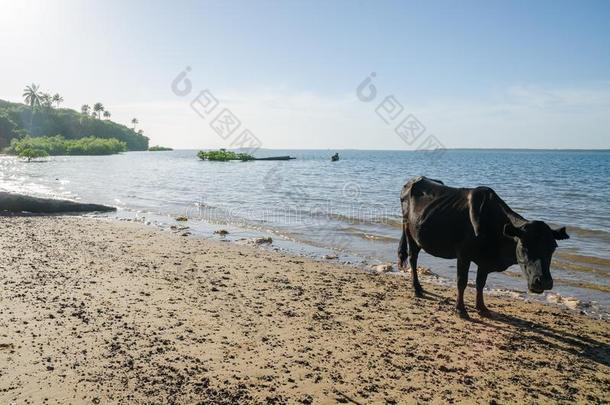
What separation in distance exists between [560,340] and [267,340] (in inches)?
167

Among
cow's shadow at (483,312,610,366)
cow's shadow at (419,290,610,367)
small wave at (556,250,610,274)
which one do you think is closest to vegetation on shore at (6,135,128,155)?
small wave at (556,250,610,274)

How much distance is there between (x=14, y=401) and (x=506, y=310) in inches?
286

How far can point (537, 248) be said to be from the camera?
6039mm

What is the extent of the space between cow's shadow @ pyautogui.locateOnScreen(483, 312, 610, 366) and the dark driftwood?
1730 centimetres

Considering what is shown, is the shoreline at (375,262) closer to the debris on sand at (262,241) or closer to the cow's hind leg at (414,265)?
the debris on sand at (262,241)

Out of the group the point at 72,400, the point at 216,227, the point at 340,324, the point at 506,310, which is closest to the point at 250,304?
the point at 340,324

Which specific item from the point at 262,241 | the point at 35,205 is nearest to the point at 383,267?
the point at 262,241

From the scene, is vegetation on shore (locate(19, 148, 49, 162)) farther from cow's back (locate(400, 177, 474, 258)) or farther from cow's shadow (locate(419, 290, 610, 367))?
cow's shadow (locate(419, 290, 610, 367))

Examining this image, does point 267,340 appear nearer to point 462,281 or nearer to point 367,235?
point 462,281

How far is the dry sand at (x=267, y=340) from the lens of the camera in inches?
184

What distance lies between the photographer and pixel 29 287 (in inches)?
303

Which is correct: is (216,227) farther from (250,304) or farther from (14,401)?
(14,401)

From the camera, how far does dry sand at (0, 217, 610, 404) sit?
4.68 m

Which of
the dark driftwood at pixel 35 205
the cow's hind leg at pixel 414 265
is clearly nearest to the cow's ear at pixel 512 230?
the cow's hind leg at pixel 414 265
